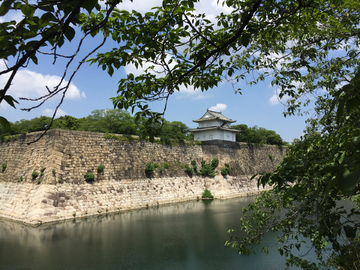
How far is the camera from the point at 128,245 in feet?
22.3

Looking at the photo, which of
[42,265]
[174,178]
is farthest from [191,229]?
[174,178]

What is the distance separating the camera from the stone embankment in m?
9.70

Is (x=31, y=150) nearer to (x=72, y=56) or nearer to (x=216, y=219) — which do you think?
(x=216, y=219)

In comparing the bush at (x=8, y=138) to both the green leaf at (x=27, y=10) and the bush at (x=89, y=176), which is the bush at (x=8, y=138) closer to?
the bush at (x=89, y=176)

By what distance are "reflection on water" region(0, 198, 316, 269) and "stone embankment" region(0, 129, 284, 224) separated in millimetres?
936

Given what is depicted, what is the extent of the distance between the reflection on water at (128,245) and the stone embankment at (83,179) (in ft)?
3.07

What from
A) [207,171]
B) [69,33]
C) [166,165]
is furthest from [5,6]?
[207,171]

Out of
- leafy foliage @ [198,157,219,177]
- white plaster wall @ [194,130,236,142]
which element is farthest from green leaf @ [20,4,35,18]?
white plaster wall @ [194,130,236,142]

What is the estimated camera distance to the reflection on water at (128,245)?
226 inches

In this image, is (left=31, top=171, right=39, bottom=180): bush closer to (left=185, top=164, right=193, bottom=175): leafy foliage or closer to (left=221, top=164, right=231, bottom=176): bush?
(left=185, top=164, right=193, bottom=175): leafy foliage

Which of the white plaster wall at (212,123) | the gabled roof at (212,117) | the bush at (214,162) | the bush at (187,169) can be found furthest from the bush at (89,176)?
the white plaster wall at (212,123)

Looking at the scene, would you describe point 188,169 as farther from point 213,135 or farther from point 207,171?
point 213,135

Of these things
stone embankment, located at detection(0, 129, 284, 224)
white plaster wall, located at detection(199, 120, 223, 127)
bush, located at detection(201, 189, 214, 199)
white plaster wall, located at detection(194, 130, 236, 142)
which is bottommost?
bush, located at detection(201, 189, 214, 199)

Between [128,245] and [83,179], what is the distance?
510 centimetres
